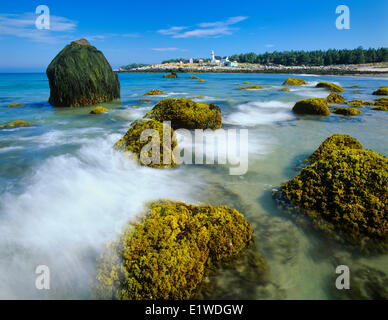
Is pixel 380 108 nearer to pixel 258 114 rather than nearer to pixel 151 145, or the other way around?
pixel 258 114

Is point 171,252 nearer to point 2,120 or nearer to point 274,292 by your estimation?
point 274,292

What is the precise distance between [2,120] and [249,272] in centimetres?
1364

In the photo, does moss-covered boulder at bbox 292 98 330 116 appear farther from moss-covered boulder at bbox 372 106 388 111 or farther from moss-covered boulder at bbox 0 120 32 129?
moss-covered boulder at bbox 0 120 32 129

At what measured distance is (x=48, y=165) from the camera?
5645 millimetres

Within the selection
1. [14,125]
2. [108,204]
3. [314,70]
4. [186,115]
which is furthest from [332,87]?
[314,70]

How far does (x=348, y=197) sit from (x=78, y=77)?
17100 millimetres

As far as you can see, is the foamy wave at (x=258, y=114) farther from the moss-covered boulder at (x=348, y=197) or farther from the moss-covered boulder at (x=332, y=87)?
the moss-covered boulder at (x=332, y=87)

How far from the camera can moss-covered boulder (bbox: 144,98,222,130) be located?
9.23m

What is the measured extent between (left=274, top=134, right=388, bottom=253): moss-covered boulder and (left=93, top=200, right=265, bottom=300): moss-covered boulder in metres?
1.29

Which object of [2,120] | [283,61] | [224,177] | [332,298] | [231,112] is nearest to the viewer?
[332,298]

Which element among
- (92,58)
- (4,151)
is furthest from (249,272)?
(92,58)

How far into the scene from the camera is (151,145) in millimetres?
5777

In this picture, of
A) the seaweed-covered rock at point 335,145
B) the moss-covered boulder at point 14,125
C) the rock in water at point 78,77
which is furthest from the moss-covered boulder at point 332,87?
the moss-covered boulder at point 14,125

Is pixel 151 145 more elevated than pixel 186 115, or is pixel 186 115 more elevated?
pixel 186 115
